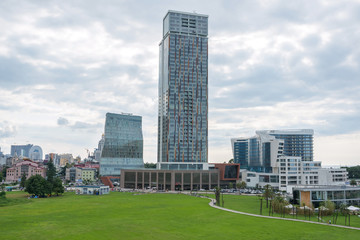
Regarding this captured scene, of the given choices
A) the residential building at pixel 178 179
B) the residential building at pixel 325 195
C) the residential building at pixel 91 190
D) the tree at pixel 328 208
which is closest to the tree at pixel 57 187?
the residential building at pixel 91 190

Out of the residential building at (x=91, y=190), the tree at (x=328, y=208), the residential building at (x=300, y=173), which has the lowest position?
the residential building at (x=91, y=190)

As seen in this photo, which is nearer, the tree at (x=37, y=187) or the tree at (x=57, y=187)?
the tree at (x=37, y=187)

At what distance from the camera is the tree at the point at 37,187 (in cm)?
14062

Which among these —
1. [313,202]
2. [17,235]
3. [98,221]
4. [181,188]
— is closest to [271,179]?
[181,188]

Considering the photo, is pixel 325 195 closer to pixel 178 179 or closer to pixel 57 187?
pixel 178 179

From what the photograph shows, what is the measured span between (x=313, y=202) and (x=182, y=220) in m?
48.6

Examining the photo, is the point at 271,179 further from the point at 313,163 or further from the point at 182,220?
the point at 182,220

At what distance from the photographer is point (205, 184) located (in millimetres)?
197125

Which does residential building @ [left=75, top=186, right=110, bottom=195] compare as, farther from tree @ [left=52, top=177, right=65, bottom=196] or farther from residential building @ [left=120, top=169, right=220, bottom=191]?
residential building @ [left=120, top=169, right=220, bottom=191]

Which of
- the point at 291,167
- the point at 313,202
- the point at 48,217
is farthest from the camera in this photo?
the point at 291,167

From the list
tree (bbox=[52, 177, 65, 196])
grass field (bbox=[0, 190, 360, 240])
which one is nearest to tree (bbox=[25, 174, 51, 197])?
tree (bbox=[52, 177, 65, 196])

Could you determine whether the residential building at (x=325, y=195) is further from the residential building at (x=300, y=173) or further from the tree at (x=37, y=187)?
the tree at (x=37, y=187)

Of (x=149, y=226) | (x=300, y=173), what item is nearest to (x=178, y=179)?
(x=300, y=173)

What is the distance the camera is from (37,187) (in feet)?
462
